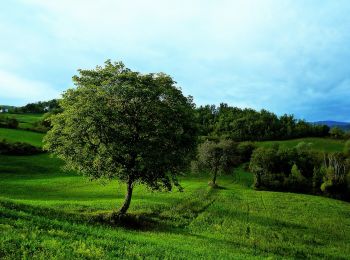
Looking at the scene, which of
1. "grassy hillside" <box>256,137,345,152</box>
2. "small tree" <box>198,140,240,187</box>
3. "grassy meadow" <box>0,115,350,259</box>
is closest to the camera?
"grassy meadow" <box>0,115,350,259</box>

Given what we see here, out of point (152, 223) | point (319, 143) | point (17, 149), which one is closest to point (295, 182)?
point (17, 149)

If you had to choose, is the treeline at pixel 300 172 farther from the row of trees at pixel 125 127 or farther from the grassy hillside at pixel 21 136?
the row of trees at pixel 125 127

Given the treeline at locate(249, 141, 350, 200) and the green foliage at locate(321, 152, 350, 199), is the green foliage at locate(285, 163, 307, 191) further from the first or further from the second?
the green foliage at locate(321, 152, 350, 199)

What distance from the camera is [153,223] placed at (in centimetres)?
4259

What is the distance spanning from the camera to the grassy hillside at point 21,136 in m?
119

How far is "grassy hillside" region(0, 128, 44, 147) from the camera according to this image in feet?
391

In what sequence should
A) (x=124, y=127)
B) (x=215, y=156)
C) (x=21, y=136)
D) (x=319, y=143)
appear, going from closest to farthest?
(x=124, y=127)
(x=215, y=156)
(x=21, y=136)
(x=319, y=143)

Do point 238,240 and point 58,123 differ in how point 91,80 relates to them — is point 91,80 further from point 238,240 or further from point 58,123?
point 238,240

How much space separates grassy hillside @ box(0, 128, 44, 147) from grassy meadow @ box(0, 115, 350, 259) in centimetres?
1525

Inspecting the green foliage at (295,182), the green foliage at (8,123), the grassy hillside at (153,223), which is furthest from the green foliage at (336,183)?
the green foliage at (8,123)

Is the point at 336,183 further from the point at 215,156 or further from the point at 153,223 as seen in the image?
the point at 153,223

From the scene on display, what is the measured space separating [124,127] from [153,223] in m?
10.9

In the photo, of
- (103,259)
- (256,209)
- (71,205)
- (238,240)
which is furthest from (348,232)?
(103,259)

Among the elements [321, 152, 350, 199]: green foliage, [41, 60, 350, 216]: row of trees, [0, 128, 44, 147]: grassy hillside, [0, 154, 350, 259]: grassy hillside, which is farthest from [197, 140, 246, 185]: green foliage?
[41, 60, 350, 216]: row of trees
